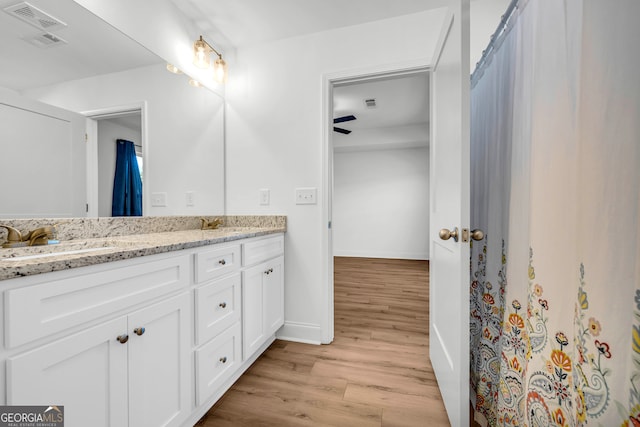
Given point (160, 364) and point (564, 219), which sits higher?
point (564, 219)

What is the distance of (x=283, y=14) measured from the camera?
68.2 inches

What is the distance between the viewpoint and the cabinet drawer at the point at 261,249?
4.87 feet

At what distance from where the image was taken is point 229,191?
6.91 ft

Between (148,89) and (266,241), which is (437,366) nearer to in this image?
(266,241)

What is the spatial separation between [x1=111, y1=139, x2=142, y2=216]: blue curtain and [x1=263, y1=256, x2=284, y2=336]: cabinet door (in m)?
0.86

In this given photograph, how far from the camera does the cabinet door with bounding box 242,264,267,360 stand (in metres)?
1.45

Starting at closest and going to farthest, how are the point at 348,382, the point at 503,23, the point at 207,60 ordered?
1. the point at 503,23
2. the point at 348,382
3. the point at 207,60

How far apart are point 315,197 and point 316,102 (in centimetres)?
70

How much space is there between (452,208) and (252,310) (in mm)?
1219

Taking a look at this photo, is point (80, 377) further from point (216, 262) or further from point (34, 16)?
point (34, 16)

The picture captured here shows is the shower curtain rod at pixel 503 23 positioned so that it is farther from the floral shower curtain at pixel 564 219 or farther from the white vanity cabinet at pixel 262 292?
the white vanity cabinet at pixel 262 292

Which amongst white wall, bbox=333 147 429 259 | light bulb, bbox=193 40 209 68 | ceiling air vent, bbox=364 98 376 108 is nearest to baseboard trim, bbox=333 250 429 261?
white wall, bbox=333 147 429 259

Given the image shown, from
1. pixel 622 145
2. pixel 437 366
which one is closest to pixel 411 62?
pixel 622 145

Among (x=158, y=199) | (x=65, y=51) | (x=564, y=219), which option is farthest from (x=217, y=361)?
(x=65, y=51)
